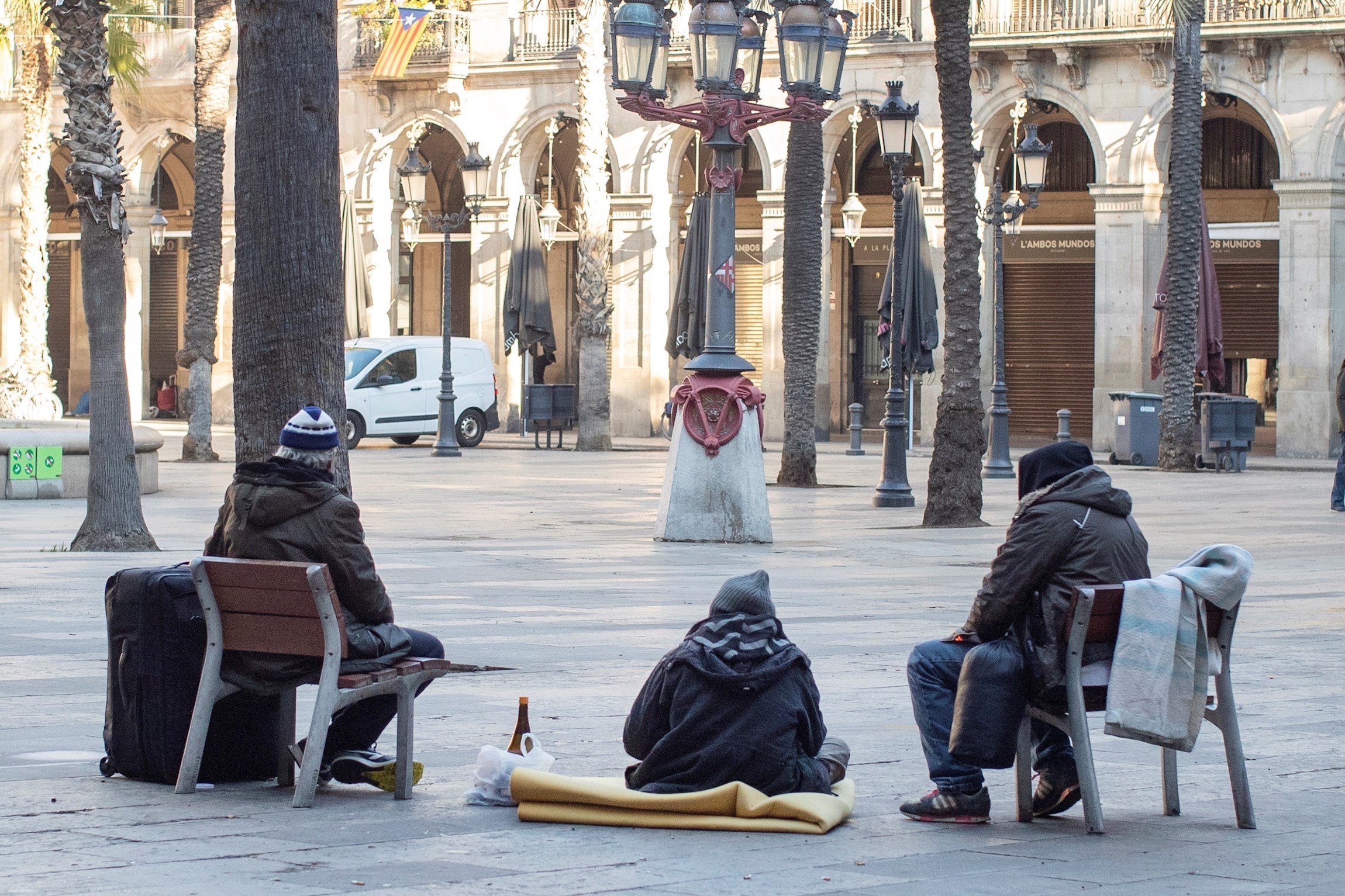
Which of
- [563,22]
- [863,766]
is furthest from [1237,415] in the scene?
[863,766]

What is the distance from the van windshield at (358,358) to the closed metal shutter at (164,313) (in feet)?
39.8

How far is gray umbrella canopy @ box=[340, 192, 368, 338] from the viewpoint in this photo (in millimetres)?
37750

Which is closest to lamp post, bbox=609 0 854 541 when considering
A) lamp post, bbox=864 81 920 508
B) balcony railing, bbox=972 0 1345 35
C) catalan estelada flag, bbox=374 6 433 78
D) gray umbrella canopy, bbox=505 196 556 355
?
lamp post, bbox=864 81 920 508

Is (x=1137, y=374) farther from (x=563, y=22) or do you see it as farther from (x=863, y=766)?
(x=863, y=766)

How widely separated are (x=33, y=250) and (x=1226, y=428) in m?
18.6

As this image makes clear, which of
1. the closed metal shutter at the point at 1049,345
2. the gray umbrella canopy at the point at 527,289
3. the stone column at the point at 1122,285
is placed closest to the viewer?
the stone column at the point at 1122,285

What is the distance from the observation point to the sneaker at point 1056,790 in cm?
611

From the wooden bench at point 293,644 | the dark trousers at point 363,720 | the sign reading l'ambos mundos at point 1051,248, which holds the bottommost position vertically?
the dark trousers at point 363,720

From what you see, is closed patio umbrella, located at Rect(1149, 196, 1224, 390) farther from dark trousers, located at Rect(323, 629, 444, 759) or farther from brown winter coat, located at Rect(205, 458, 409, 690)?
brown winter coat, located at Rect(205, 458, 409, 690)

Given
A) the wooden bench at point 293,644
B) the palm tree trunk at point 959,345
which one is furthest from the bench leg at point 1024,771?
the palm tree trunk at point 959,345

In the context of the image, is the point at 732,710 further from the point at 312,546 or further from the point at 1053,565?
the point at 312,546

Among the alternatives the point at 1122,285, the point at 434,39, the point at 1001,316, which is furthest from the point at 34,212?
the point at 1122,285

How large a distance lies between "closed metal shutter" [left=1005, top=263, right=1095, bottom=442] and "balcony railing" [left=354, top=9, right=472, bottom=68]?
1132 cm

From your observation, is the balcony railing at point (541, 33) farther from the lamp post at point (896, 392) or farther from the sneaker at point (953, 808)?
the sneaker at point (953, 808)
